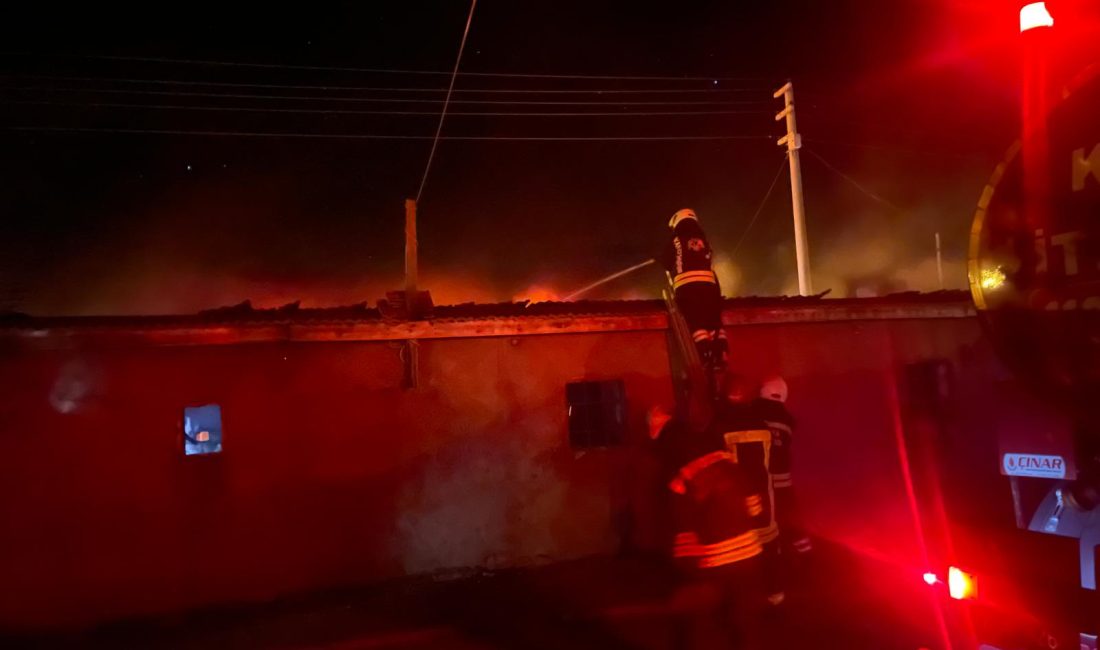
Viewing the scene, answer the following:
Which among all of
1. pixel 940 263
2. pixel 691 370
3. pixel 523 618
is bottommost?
pixel 523 618

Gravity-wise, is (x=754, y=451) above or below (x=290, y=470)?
above

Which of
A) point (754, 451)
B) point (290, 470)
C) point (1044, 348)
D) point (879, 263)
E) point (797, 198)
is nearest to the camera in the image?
point (1044, 348)

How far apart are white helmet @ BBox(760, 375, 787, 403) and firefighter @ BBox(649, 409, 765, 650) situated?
57.2 inches

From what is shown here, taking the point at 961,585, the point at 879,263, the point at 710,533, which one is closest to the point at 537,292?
the point at 879,263

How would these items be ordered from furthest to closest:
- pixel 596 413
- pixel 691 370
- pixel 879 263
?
1. pixel 879 263
2. pixel 596 413
3. pixel 691 370

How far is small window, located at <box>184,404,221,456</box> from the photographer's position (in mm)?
7195

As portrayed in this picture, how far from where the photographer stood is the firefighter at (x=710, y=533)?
436cm

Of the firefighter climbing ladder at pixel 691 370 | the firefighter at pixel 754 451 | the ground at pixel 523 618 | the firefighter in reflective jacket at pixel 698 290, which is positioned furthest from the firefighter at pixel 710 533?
the firefighter in reflective jacket at pixel 698 290

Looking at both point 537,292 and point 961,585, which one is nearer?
point 961,585

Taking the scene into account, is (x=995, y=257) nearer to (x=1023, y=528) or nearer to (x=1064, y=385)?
(x=1064, y=385)

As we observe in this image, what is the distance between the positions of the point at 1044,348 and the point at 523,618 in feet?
17.1

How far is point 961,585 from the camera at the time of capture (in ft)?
10.8

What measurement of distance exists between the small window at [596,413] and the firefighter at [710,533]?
12.1 feet

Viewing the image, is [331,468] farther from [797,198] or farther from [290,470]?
[797,198]
